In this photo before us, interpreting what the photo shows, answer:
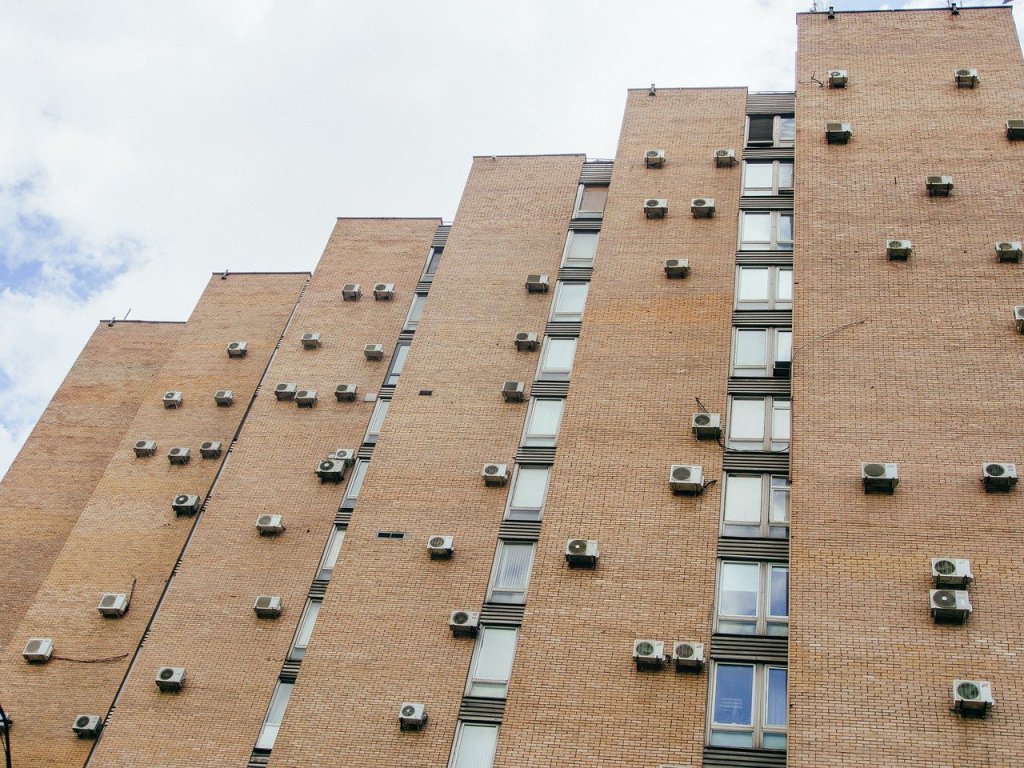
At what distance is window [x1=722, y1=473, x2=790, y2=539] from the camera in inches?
1060

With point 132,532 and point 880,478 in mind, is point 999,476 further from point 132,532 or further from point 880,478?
point 132,532

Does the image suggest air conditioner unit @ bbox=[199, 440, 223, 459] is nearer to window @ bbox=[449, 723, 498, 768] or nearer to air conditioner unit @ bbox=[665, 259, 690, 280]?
window @ bbox=[449, 723, 498, 768]

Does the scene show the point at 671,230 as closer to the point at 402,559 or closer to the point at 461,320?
the point at 461,320

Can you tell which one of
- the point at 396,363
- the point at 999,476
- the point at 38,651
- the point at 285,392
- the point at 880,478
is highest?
the point at 396,363

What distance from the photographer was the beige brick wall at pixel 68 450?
36.6 meters

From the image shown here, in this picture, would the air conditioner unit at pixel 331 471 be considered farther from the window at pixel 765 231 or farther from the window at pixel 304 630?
the window at pixel 765 231

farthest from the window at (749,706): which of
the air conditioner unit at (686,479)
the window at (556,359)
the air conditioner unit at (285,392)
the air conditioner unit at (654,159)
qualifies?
the air conditioner unit at (654,159)

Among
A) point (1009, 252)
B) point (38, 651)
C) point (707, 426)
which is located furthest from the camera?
point (38, 651)

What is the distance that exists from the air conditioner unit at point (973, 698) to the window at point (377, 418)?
17932 millimetres

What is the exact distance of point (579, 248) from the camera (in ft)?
121

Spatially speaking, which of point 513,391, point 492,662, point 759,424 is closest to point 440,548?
point 492,662

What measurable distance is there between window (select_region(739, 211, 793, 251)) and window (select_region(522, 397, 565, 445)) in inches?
293

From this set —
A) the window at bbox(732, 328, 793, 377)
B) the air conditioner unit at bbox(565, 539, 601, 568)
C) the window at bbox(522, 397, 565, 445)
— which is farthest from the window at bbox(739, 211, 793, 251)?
the air conditioner unit at bbox(565, 539, 601, 568)

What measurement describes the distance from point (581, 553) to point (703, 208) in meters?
13.1
